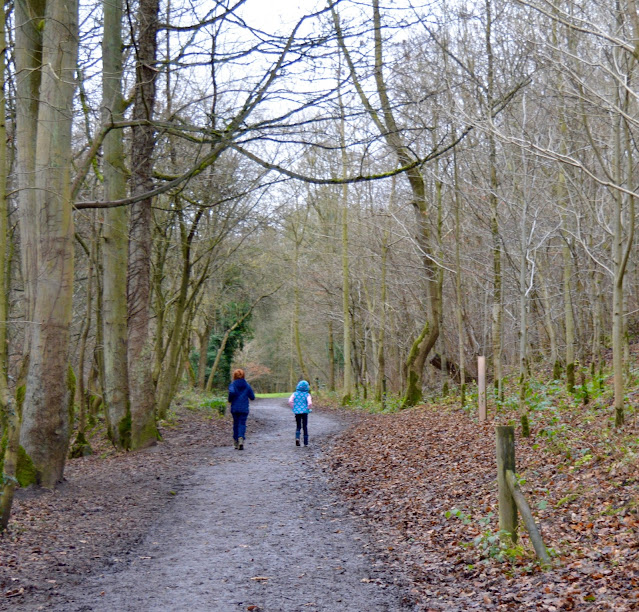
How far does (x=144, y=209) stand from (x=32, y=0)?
15.9 ft

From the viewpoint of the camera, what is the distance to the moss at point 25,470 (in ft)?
28.8

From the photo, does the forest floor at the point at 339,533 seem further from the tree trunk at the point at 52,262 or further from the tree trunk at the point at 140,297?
the tree trunk at the point at 140,297

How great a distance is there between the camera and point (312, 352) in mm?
49656

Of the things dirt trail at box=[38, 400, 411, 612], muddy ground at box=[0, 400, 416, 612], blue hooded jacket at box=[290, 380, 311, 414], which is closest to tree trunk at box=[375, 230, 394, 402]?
blue hooded jacket at box=[290, 380, 311, 414]

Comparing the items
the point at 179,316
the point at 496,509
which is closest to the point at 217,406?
the point at 179,316

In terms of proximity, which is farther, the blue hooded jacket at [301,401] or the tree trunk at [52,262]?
the blue hooded jacket at [301,401]

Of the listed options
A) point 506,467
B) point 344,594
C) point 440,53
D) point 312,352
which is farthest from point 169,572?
point 312,352

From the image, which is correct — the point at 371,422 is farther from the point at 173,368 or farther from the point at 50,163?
the point at 50,163

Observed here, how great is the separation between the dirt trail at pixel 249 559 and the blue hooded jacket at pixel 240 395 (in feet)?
10.6

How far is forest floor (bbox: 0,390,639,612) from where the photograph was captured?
5.21m

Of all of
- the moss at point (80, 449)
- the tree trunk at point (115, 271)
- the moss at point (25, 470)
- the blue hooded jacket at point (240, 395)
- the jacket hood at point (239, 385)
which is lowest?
the moss at point (80, 449)

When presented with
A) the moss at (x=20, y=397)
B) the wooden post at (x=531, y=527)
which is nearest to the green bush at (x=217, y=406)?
the moss at (x=20, y=397)

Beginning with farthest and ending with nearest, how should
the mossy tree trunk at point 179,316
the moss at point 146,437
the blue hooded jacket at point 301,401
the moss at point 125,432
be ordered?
1. the mossy tree trunk at point 179,316
2. the blue hooded jacket at point 301,401
3. the moss at point 146,437
4. the moss at point 125,432

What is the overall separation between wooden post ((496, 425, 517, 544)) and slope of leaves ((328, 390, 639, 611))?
6.6 inches
